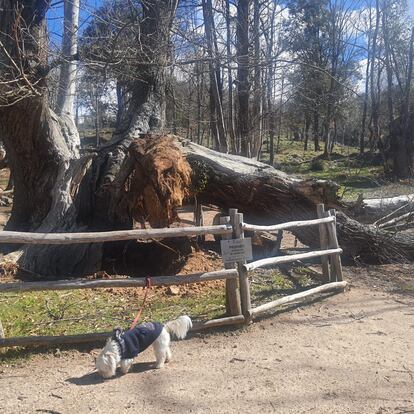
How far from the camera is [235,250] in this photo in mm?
5824

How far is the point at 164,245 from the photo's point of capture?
8672mm

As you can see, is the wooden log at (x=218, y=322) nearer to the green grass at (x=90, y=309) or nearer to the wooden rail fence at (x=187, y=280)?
the wooden rail fence at (x=187, y=280)

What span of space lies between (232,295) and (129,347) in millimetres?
1770

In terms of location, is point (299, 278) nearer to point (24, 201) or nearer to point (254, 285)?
point (254, 285)

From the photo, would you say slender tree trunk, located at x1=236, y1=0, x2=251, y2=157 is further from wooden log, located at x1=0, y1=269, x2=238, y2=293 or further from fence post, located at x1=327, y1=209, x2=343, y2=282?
wooden log, located at x1=0, y1=269, x2=238, y2=293

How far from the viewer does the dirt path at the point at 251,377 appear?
406cm

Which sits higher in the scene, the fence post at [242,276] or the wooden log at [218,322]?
the fence post at [242,276]

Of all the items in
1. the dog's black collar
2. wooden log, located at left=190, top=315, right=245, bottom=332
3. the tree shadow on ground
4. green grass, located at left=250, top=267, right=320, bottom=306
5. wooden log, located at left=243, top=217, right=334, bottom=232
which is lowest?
the tree shadow on ground

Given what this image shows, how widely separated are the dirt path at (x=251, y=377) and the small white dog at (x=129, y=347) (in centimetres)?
12

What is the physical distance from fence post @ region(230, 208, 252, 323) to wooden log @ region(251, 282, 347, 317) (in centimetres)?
9

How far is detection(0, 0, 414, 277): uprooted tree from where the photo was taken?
26.5 feet

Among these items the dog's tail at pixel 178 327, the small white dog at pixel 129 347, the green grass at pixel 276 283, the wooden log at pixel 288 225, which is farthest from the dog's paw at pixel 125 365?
the green grass at pixel 276 283

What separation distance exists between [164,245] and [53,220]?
2018 mm

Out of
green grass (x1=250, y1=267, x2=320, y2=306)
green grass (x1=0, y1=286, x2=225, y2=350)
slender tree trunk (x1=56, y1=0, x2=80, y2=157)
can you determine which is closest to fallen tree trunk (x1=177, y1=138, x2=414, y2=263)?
green grass (x1=250, y1=267, x2=320, y2=306)
